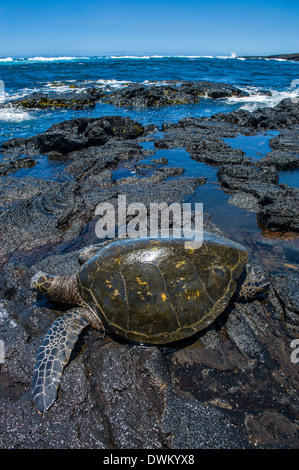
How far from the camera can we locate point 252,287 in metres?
3.64

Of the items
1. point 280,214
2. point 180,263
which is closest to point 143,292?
point 180,263

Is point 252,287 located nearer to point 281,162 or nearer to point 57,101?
point 281,162

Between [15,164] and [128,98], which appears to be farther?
[128,98]

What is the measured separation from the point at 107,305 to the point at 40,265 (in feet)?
6.36

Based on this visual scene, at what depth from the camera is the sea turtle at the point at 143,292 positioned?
3055mm

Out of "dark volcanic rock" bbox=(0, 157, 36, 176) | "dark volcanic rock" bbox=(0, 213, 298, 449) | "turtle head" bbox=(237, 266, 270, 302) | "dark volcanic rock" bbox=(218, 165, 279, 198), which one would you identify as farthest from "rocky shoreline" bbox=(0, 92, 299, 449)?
"dark volcanic rock" bbox=(0, 157, 36, 176)

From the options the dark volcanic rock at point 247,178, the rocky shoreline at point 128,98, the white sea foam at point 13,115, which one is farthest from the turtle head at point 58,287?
the rocky shoreline at point 128,98

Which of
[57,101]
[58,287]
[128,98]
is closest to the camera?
[58,287]

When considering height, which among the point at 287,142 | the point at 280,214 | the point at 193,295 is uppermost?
the point at 287,142

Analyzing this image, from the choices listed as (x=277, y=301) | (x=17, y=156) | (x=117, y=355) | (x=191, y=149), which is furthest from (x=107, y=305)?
(x=17, y=156)

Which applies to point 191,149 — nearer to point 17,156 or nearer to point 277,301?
point 17,156

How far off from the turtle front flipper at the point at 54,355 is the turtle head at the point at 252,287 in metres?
2.23

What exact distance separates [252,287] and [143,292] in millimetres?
1651

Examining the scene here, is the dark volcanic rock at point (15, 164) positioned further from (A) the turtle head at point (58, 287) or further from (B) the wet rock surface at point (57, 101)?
(B) the wet rock surface at point (57, 101)
